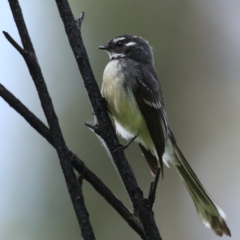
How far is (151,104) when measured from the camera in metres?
3.44

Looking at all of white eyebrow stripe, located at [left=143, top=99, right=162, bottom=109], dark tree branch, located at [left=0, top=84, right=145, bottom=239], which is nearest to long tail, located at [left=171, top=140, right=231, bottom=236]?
white eyebrow stripe, located at [left=143, top=99, right=162, bottom=109]

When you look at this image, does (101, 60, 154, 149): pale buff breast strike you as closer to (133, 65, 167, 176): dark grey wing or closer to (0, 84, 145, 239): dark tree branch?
(133, 65, 167, 176): dark grey wing

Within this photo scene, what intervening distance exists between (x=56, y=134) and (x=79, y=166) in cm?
18

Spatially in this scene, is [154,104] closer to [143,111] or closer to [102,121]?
[143,111]

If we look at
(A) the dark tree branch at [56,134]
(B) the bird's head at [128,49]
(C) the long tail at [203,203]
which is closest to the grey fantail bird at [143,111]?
(C) the long tail at [203,203]

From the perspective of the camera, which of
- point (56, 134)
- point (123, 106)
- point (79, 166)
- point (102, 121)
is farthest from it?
point (123, 106)

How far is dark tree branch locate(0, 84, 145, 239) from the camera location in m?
1.34

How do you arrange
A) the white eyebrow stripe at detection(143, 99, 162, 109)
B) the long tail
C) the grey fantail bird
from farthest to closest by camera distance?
the white eyebrow stripe at detection(143, 99, 162, 109)
the grey fantail bird
the long tail

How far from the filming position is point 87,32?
22.7 feet

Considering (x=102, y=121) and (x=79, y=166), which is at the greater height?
(x=102, y=121)

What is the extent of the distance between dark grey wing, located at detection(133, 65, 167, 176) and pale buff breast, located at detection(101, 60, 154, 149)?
0.17 feet

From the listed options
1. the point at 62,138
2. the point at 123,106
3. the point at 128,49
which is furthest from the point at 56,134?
the point at 128,49

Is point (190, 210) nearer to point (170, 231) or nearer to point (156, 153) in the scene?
point (170, 231)

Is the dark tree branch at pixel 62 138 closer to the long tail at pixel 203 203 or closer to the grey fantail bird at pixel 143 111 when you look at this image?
the long tail at pixel 203 203
